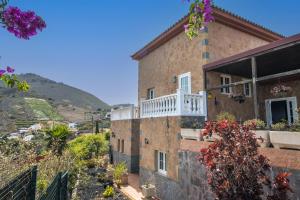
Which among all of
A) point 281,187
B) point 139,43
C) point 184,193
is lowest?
point 184,193

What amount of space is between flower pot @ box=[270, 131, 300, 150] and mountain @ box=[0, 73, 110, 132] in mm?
6000

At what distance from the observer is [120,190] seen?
12273 millimetres

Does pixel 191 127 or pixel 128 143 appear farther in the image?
pixel 128 143

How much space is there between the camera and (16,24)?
2.71m

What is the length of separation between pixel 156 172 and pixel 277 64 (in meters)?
8.04

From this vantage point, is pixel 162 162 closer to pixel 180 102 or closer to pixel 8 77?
pixel 180 102

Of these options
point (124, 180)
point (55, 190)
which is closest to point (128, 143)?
point (124, 180)

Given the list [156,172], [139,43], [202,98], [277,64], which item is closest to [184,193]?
[156,172]

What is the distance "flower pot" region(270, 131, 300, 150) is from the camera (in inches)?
217

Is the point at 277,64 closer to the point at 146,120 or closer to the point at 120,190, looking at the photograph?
the point at 146,120

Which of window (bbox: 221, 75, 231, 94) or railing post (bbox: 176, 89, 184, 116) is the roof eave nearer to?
window (bbox: 221, 75, 231, 94)

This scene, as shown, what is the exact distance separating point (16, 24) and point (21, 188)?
2519 millimetres

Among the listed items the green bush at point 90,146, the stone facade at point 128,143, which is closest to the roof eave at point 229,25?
the stone facade at point 128,143

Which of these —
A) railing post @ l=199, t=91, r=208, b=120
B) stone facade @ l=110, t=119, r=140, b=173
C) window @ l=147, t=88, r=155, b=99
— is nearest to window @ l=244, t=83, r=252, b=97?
railing post @ l=199, t=91, r=208, b=120
